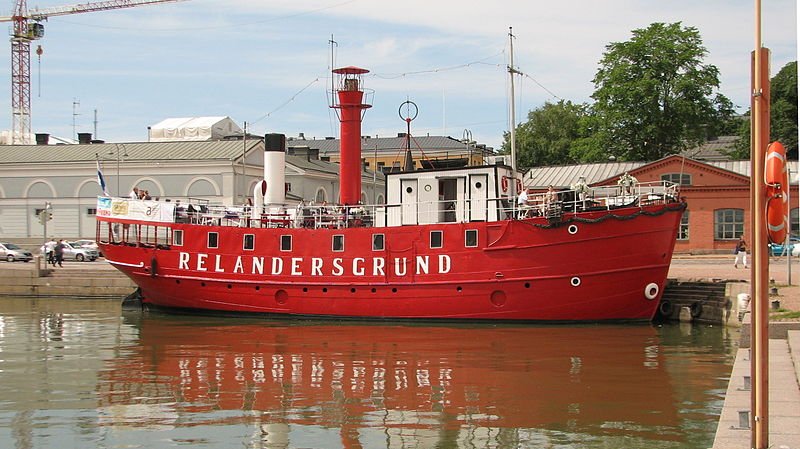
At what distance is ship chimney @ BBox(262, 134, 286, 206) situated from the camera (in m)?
31.9

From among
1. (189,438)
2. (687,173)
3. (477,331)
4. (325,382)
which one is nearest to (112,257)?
(477,331)

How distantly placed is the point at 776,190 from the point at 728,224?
1604 inches

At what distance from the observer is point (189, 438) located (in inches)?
516

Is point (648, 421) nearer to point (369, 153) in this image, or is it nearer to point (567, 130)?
point (567, 130)

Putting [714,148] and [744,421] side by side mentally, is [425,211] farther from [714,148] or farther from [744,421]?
[714,148]

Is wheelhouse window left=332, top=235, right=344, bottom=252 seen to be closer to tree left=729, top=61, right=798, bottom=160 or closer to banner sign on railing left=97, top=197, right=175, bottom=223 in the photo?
banner sign on railing left=97, top=197, right=175, bottom=223

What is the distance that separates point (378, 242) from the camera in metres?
27.2

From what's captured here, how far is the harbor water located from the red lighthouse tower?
503 cm

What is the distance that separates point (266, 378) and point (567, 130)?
6457 cm

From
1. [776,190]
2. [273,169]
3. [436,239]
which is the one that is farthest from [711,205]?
[776,190]

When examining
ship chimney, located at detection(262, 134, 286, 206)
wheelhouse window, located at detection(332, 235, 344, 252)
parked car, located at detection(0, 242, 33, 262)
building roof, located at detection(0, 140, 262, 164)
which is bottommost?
parked car, located at detection(0, 242, 33, 262)

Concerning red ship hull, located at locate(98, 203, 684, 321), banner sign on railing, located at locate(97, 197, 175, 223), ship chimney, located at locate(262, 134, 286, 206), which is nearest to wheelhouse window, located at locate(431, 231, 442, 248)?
red ship hull, located at locate(98, 203, 684, 321)

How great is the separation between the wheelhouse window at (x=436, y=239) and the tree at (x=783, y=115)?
42.5m

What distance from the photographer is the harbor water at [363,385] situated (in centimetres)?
1327
